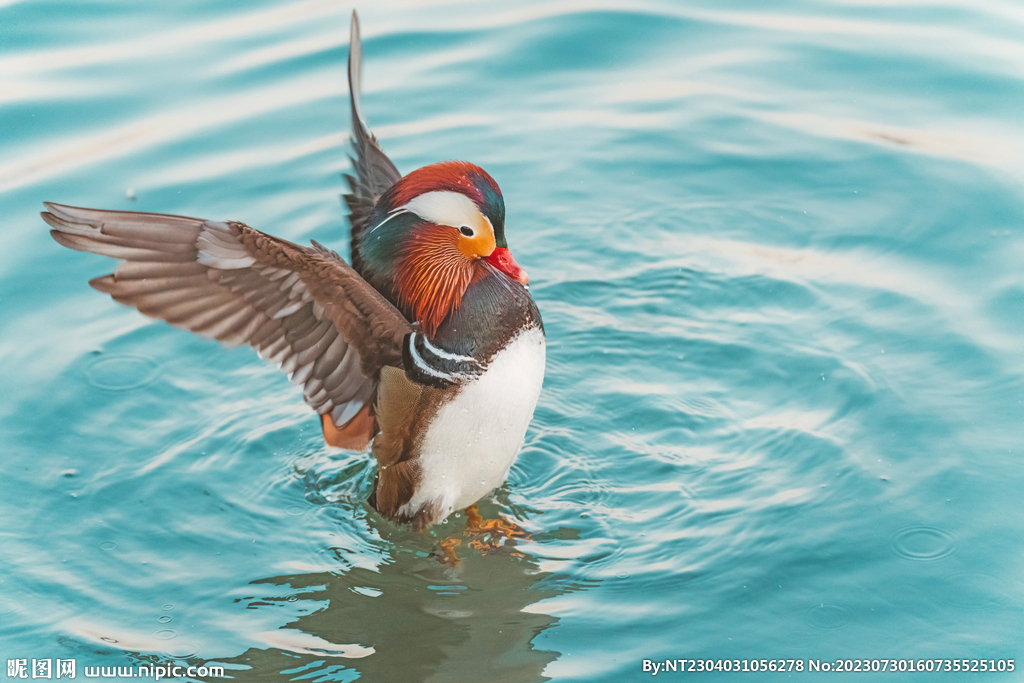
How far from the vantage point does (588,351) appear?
544 centimetres

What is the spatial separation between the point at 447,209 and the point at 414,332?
474 mm

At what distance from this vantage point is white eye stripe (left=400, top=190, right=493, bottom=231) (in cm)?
396

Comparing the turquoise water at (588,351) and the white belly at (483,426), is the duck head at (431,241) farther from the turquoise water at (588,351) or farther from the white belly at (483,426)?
the turquoise water at (588,351)

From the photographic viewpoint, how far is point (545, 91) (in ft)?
25.3

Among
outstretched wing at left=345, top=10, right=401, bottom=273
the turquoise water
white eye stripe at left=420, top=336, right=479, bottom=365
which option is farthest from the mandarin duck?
outstretched wing at left=345, top=10, right=401, bottom=273

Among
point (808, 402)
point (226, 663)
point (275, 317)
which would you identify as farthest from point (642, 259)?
point (226, 663)

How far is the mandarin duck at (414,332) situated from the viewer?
3.77m

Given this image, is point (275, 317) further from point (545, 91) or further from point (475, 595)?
point (545, 91)

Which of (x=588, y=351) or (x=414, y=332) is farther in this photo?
(x=588, y=351)

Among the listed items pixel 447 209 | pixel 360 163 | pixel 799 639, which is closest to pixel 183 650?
pixel 447 209

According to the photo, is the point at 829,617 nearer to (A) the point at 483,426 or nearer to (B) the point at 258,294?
(A) the point at 483,426

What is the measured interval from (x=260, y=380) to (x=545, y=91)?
134 inches

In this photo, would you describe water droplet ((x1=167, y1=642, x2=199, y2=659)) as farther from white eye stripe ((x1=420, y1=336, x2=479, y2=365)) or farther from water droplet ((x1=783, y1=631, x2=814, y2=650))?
water droplet ((x1=783, y1=631, x2=814, y2=650))

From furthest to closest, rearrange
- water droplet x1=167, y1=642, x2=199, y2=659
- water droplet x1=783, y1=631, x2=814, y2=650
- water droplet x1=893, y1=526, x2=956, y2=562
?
water droplet x1=893, y1=526, x2=956, y2=562 → water droplet x1=167, y1=642, x2=199, y2=659 → water droplet x1=783, y1=631, x2=814, y2=650
